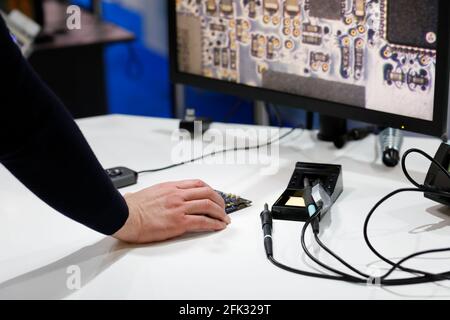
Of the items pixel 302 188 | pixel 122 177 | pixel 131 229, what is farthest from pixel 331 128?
pixel 131 229

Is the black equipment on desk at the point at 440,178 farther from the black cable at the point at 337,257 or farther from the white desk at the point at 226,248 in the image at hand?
the black cable at the point at 337,257

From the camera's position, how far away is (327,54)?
132 centimetres

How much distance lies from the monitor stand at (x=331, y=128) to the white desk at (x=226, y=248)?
0.44ft

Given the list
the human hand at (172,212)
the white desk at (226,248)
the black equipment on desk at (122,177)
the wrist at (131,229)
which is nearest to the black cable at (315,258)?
the white desk at (226,248)

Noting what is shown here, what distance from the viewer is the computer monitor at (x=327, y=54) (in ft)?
3.85

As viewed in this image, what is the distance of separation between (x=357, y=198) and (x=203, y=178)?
304 mm

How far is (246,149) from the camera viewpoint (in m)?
1.49

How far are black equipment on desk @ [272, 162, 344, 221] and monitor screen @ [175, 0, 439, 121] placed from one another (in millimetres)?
158

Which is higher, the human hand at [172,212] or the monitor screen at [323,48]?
the monitor screen at [323,48]

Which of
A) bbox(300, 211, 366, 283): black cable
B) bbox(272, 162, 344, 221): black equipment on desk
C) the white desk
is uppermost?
bbox(272, 162, 344, 221): black equipment on desk

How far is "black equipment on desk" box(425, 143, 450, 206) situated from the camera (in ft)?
3.70

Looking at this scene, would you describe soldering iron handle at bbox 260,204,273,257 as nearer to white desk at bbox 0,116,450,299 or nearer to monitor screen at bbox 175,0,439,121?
white desk at bbox 0,116,450,299

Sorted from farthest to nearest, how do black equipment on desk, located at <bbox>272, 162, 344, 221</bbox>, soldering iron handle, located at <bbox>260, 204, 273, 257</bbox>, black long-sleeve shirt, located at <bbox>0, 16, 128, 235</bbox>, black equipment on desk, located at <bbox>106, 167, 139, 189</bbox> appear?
black equipment on desk, located at <bbox>106, 167, 139, 189</bbox>
black equipment on desk, located at <bbox>272, 162, 344, 221</bbox>
soldering iron handle, located at <bbox>260, 204, 273, 257</bbox>
black long-sleeve shirt, located at <bbox>0, 16, 128, 235</bbox>

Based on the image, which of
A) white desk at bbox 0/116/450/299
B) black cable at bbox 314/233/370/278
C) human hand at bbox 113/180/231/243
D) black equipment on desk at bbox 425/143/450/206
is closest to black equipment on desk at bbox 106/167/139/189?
white desk at bbox 0/116/450/299
